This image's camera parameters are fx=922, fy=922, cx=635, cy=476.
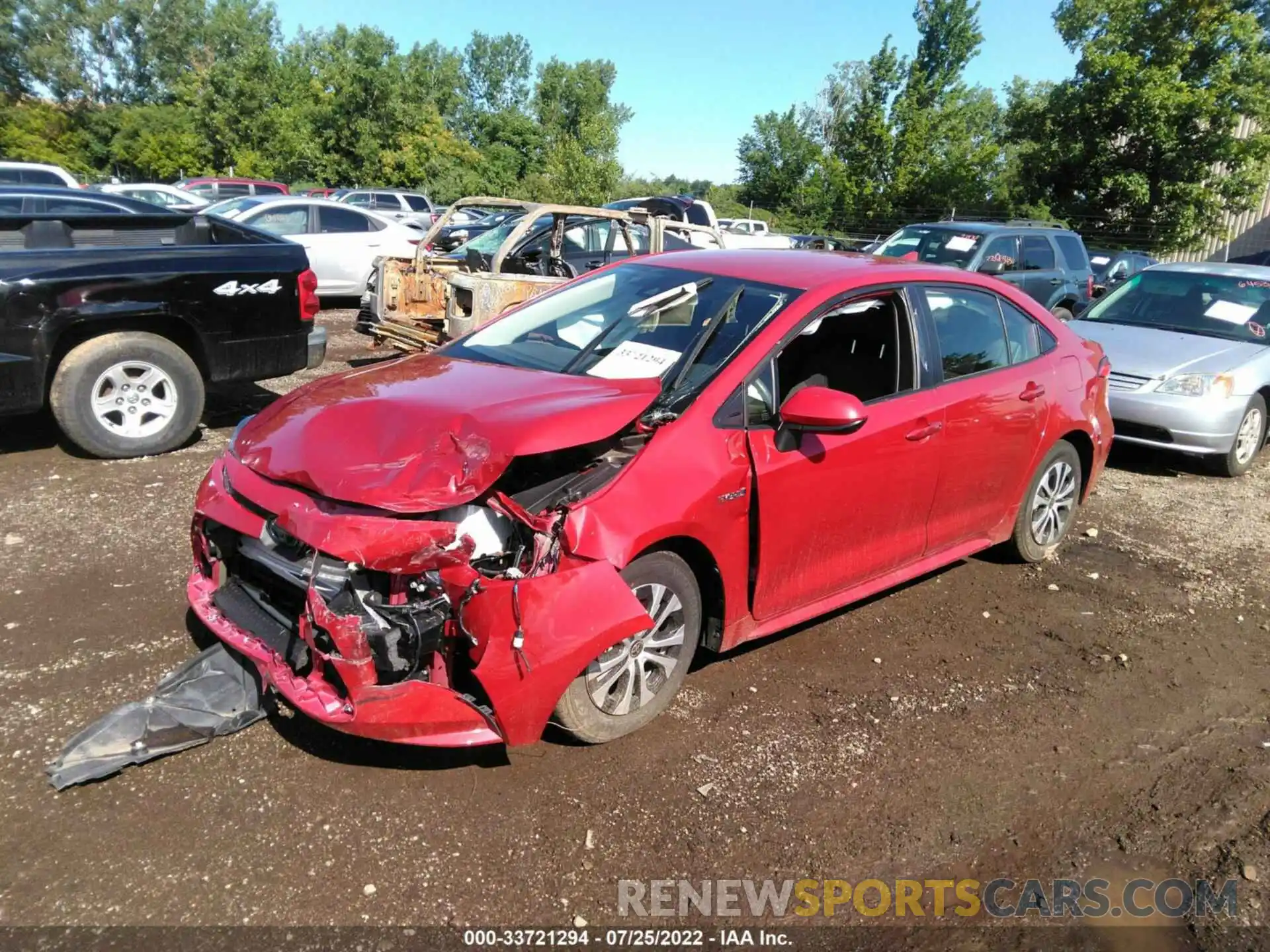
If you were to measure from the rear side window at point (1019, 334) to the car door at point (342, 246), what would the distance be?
35.8 feet

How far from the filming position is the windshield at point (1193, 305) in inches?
320

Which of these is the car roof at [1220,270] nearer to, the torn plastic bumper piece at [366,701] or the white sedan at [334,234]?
the torn plastic bumper piece at [366,701]

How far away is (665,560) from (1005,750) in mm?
1554

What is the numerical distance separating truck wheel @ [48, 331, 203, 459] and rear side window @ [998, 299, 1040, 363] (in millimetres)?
5363

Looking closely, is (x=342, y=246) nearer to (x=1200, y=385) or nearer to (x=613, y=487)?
(x=1200, y=385)

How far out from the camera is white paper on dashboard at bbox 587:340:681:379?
147 inches

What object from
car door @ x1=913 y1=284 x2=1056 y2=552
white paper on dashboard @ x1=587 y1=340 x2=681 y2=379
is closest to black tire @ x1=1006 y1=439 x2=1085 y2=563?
car door @ x1=913 y1=284 x2=1056 y2=552

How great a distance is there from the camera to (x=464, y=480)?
296cm

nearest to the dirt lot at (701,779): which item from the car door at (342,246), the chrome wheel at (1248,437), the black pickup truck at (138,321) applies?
Result: the black pickup truck at (138,321)

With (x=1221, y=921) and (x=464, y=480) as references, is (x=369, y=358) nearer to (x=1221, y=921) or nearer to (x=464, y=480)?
(x=464, y=480)

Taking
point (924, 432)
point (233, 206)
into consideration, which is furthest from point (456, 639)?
point (233, 206)

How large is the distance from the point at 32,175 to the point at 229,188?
1482cm

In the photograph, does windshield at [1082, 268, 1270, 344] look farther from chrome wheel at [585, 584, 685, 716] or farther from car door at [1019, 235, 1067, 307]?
chrome wheel at [585, 584, 685, 716]

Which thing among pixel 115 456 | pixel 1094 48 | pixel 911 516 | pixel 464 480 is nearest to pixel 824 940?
pixel 464 480
